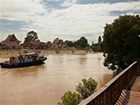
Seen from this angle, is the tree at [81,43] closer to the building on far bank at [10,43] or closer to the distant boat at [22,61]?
the building on far bank at [10,43]

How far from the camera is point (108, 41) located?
2888 centimetres

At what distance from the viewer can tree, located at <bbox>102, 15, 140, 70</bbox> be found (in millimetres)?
26203

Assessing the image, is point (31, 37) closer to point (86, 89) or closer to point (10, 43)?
point (10, 43)

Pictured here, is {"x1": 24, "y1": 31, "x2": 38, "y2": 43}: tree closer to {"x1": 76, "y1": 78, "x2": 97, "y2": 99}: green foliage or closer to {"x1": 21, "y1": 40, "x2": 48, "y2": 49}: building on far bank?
{"x1": 21, "y1": 40, "x2": 48, "y2": 49}: building on far bank

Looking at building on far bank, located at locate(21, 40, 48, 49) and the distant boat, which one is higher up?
building on far bank, located at locate(21, 40, 48, 49)

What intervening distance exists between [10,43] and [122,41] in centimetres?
8043

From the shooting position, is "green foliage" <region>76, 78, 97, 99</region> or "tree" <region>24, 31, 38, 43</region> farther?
"tree" <region>24, 31, 38, 43</region>

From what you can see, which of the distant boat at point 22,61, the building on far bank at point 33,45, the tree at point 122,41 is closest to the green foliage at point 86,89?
the tree at point 122,41

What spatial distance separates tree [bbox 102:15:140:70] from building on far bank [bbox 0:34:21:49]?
77.4 m

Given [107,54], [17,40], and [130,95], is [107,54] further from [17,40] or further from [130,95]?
[17,40]

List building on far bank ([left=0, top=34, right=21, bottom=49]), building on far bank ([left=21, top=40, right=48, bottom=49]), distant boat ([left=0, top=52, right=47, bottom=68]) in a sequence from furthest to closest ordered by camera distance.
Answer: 1. building on far bank ([left=21, top=40, right=48, bottom=49])
2. building on far bank ([left=0, top=34, right=21, bottom=49])
3. distant boat ([left=0, top=52, right=47, bottom=68])

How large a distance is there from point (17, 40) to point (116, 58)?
270 ft

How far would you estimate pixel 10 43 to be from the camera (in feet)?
342

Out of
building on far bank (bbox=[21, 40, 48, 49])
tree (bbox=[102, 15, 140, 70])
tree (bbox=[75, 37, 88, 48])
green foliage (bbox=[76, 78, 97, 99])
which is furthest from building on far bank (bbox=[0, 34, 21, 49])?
green foliage (bbox=[76, 78, 97, 99])
